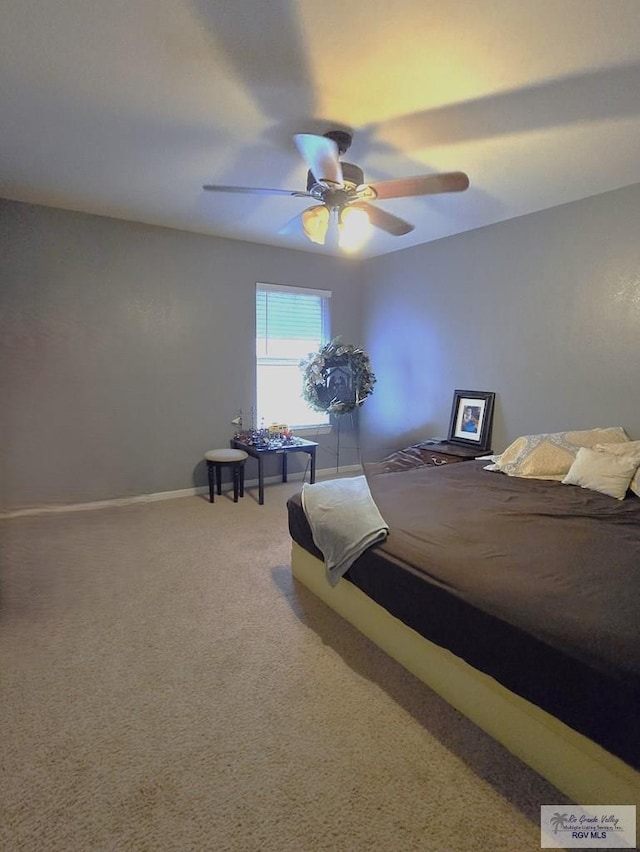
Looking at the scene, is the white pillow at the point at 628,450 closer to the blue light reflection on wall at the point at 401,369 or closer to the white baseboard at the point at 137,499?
the blue light reflection on wall at the point at 401,369

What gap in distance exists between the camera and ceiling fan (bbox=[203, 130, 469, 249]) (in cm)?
200

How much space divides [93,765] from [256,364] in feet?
12.0

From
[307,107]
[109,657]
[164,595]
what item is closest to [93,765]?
[109,657]

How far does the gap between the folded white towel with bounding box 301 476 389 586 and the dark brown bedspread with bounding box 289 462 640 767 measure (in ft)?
0.21

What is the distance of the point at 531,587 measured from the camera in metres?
1.58

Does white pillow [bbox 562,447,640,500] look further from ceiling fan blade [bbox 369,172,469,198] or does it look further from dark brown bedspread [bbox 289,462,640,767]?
ceiling fan blade [bbox 369,172,469,198]

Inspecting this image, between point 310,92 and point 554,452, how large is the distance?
8.49 feet

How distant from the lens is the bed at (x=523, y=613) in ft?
4.10

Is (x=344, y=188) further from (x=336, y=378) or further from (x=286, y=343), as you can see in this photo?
(x=286, y=343)

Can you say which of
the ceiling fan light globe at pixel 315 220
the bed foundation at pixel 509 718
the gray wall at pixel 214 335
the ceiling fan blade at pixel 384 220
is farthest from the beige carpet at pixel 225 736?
the ceiling fan blade at pixel 384 220

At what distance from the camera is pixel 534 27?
1.62 metres

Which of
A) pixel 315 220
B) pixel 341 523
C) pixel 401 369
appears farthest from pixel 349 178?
pixel 401 369

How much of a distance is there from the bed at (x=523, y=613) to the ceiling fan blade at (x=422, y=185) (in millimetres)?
1619

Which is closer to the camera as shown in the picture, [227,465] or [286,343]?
[227,465]
